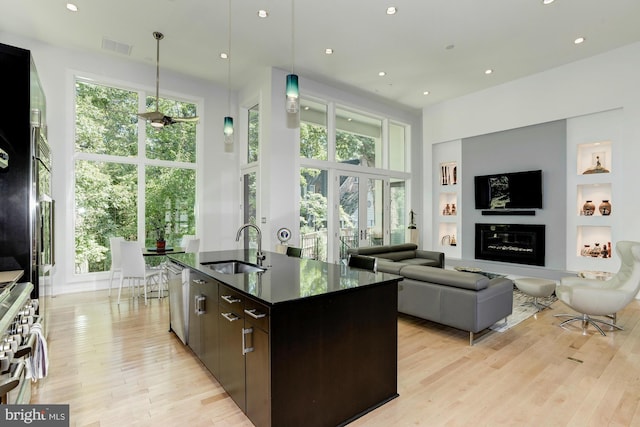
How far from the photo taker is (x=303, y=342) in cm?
193

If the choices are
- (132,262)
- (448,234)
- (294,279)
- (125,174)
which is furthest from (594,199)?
(125,174)

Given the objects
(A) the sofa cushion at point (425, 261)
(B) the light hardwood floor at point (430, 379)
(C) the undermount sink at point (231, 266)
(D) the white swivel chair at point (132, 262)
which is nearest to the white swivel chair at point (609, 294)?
(B) the light hardwood floor at point (430, 379)

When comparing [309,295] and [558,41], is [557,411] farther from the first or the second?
[558,41]

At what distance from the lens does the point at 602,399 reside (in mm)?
2441

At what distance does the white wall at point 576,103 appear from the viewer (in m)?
5.33

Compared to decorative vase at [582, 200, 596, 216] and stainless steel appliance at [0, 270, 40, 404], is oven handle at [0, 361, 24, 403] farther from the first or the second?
decorative vase at [582, 200, 596, 216]

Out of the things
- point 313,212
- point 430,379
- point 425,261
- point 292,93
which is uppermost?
point 292,93

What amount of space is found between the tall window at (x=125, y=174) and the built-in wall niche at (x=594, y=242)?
25.0 ft

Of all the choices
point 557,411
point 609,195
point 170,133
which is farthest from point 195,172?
point 609,195

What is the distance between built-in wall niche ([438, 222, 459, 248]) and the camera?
A: 812cm

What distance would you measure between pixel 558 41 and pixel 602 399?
17.4 ft

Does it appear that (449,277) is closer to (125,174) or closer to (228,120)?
(228,120)

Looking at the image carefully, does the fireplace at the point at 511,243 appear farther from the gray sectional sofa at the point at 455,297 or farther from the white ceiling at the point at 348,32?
the gray sectional sofa at the point at 455,297

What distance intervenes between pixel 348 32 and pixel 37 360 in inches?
203
